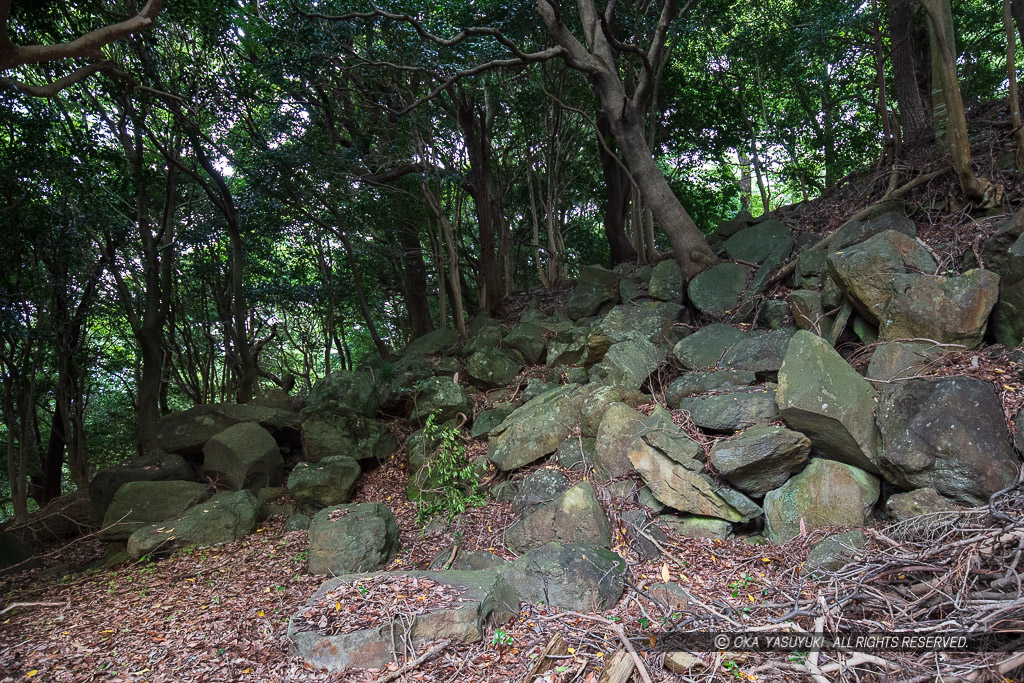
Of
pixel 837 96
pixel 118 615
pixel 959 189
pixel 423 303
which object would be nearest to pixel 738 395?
pixel 959 189

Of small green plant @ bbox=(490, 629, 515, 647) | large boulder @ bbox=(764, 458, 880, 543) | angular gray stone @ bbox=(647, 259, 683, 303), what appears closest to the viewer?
small green plant @ bbox=(490, 629, 515, 647)

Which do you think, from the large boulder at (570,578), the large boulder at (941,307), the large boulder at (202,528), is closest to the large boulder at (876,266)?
the large boulder at (941,307)

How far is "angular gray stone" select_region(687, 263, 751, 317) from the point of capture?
7.25 metres

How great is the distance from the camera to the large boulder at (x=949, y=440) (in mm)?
3893

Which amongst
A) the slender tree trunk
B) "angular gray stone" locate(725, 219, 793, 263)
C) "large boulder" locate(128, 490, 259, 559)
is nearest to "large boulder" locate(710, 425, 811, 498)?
"angular gray stone" locate(725, 219, 793, 263)

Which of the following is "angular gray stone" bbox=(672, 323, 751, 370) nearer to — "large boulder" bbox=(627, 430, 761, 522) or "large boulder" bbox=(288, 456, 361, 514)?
"large boulder" bbox=(627, 430, 761, 522)

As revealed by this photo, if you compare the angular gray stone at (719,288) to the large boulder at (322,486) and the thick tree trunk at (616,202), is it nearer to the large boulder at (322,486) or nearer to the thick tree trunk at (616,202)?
the thick tree trunk at (616,202)

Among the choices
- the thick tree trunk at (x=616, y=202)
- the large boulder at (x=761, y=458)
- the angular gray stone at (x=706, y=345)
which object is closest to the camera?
the large boulder at (x=761, y=458)

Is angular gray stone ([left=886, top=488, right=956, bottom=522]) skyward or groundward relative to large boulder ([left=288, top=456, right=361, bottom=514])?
groundward

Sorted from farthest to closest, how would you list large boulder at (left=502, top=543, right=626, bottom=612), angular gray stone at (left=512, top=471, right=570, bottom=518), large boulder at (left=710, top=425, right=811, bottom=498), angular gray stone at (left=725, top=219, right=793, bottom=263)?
angular gray stone at (left=725, top=219, right=793, bottom=263) < angular gray stone at (left=512, top=471, right=570, bottom=518) < large boulder at (left=710, top=425, right=811, bottom=498) < large boulder at (left=502, top=543, right=626, bottom=612)

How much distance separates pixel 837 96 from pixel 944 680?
43.4 ft

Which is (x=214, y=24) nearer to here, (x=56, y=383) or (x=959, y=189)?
(x=56, y=383)

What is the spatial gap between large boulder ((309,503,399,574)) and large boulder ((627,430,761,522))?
2385mm

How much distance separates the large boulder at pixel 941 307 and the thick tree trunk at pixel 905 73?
4134 millimetres
